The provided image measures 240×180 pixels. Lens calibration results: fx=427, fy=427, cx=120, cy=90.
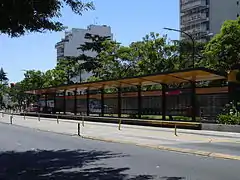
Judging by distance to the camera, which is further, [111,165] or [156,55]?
A: [156,55]

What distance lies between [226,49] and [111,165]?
3486 cm

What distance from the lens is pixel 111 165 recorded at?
477 inches

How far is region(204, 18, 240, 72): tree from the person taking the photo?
44094 millimetres

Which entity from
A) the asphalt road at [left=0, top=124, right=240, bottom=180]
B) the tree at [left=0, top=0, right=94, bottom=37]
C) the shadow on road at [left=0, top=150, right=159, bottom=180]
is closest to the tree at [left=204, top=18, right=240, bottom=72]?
the asphalt road at [left=0, top=124, right=240, bottom=180]

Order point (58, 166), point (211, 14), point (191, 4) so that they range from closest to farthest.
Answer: point (58, 166)
point (211, 14)
point (191, 4)

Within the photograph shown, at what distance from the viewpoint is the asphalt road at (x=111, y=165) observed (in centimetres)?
1014

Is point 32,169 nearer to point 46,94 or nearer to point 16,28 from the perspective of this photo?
point 16,28

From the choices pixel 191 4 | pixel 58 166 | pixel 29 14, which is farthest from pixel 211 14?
pixel 29 14

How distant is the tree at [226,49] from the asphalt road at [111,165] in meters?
30.0

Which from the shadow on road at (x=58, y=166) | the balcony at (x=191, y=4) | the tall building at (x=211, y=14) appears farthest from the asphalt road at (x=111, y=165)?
the balcony at (x=191, y=4)

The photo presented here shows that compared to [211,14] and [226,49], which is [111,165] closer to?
[226,49]

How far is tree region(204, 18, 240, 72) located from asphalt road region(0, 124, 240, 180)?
1180 inches

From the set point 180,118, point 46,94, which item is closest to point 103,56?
point 46,94

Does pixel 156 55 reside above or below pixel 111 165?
above
